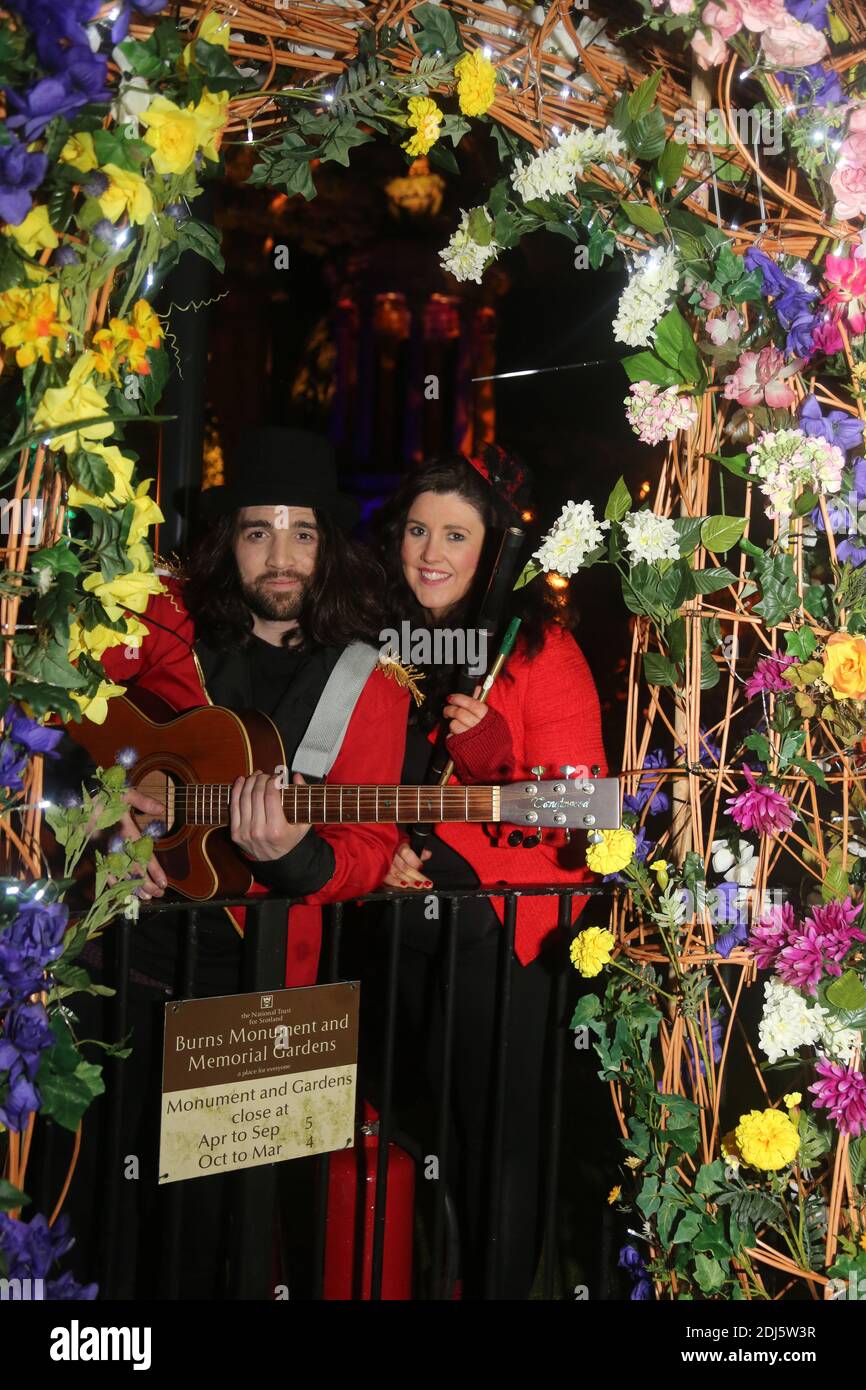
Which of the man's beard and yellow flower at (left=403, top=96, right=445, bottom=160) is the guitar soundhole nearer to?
the man's beard

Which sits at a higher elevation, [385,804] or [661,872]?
[385,804]

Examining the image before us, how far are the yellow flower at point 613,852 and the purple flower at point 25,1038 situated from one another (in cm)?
113

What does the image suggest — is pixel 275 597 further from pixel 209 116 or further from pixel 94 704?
pixel 209 116

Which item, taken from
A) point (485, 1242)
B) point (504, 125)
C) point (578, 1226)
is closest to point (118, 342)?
point (504, 125)

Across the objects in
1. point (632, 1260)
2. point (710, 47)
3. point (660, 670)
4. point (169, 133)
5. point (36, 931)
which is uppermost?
point (710, 47)

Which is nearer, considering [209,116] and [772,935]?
[209,116]

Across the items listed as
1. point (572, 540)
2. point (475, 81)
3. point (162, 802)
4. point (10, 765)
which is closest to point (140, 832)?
point (162, 802)

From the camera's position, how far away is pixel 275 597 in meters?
3.14

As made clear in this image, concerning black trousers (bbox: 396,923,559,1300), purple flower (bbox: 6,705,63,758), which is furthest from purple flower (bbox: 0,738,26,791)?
black trousers (bbox: 396,923,559,1300)

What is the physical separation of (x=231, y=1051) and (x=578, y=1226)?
2.42 metres

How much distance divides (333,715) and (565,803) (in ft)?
2.35

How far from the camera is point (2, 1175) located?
190 centimetres

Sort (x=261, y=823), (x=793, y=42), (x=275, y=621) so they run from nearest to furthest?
(x=793, y=42)
(x=261, y=823)
(x=275, y=621)
